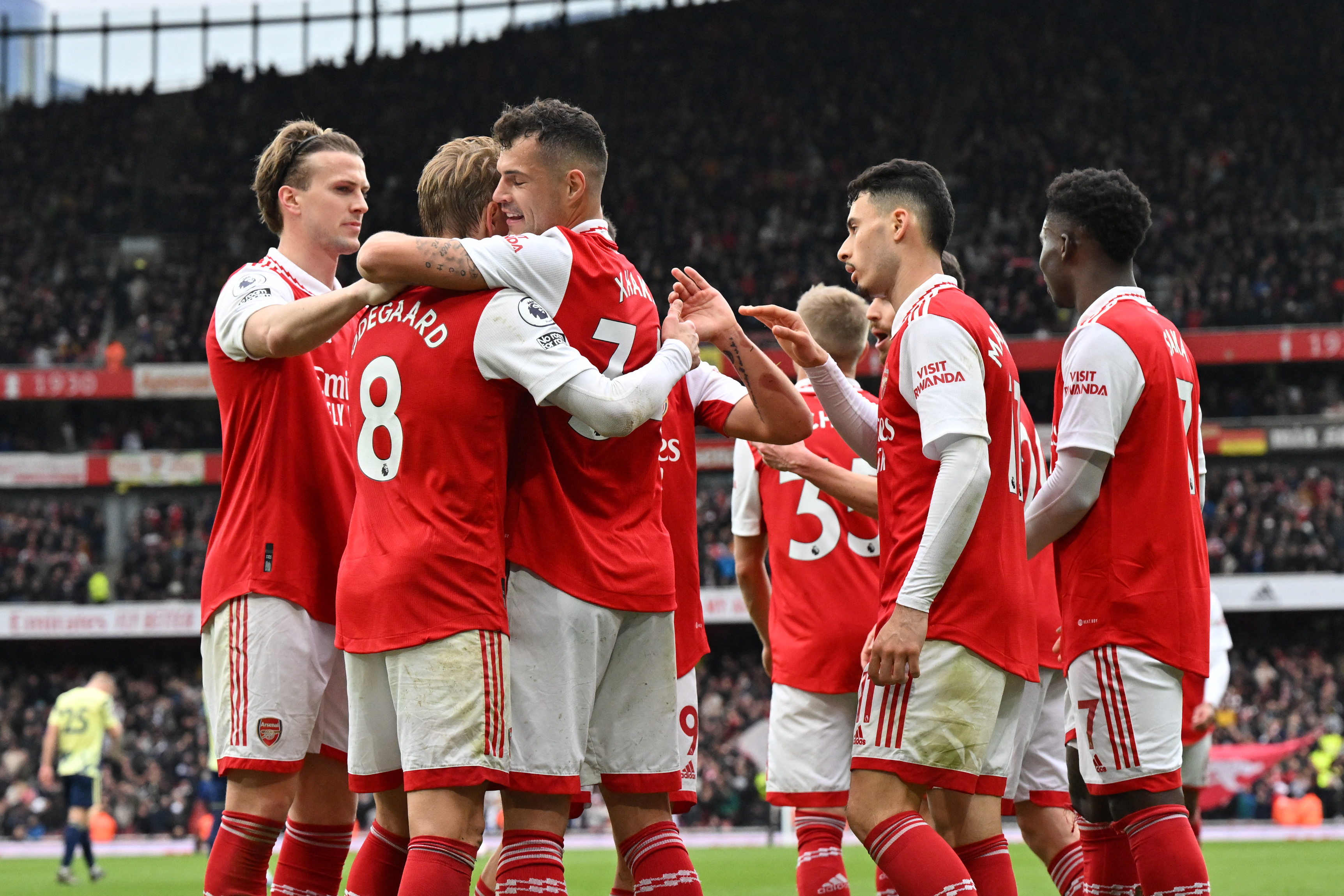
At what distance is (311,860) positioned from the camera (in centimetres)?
418

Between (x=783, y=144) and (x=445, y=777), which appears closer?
(x=445, y=777)

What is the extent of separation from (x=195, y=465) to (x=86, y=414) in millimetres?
4236

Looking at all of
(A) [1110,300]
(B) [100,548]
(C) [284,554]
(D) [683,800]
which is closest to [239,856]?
(C) [284,554]

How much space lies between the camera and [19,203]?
34.0m

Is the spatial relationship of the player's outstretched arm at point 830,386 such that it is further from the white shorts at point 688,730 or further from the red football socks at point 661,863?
the red football socks at point 661,863

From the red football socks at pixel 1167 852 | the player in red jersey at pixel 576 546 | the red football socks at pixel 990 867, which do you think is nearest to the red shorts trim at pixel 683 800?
the player in red jersey at pixel 576 546

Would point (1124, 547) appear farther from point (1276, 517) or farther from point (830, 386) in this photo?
point (1276, 517)

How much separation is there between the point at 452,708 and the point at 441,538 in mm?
430

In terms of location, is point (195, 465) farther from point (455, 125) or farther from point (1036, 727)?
point (1036, 727)

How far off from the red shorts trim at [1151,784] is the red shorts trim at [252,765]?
2452mm

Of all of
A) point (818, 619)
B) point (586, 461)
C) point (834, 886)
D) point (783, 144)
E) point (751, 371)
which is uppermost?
point (783, 144)

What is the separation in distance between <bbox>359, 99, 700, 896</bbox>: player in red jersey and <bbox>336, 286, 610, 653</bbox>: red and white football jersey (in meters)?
0.11

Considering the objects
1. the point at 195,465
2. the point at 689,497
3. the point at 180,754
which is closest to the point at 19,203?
the point at 195,465

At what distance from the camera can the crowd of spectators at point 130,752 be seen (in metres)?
21.5
